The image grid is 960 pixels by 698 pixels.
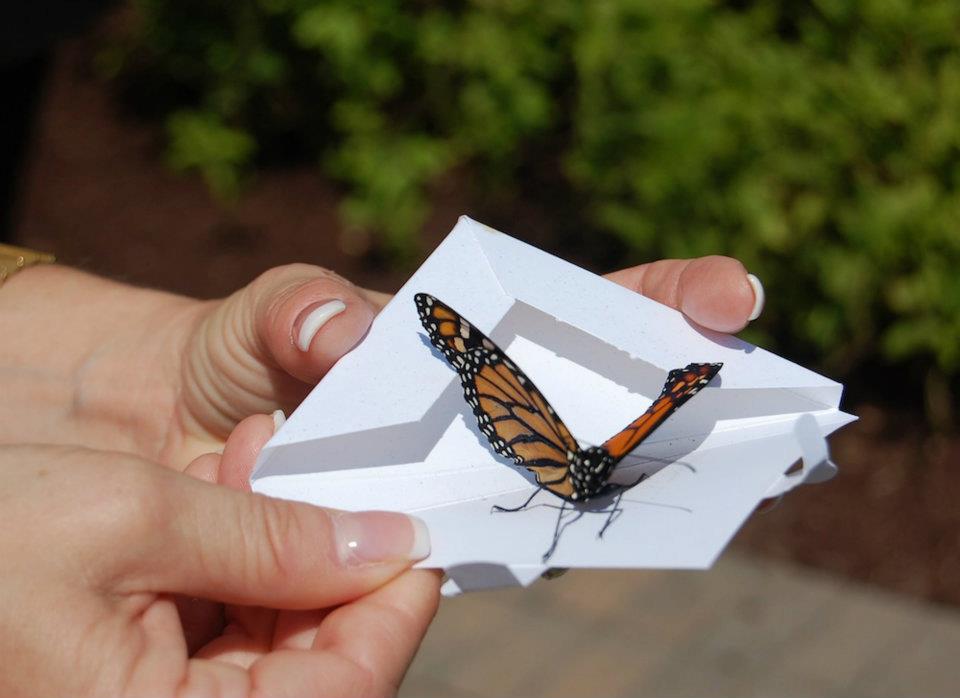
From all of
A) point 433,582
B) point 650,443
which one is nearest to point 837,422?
point 650,443

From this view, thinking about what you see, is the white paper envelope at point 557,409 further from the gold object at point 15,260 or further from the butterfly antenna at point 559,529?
the gold object at point 15,260

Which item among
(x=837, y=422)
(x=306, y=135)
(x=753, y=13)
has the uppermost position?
(x=753, y=13)

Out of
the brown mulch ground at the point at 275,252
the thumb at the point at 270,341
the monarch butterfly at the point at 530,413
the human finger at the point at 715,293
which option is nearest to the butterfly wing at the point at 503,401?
the monarch butterfly at the point at 530,413

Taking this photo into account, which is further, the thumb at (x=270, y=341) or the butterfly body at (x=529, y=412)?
the thumb at (x=270, y=341)

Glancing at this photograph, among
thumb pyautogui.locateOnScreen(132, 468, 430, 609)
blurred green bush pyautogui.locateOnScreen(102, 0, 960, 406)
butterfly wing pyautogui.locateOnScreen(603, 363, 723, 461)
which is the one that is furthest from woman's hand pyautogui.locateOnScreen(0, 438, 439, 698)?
blurred green bush pyautogui.locateOnScreen(102, 0, 960, 406)

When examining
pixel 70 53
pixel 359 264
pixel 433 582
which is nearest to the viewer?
pixel 433 582

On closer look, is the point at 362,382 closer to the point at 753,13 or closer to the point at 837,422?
the point at 837,422

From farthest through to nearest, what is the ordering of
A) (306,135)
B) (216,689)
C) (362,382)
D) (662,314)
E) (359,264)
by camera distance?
(306,135)
(359,264)
(662,314)
(362,382)
(216,689)
